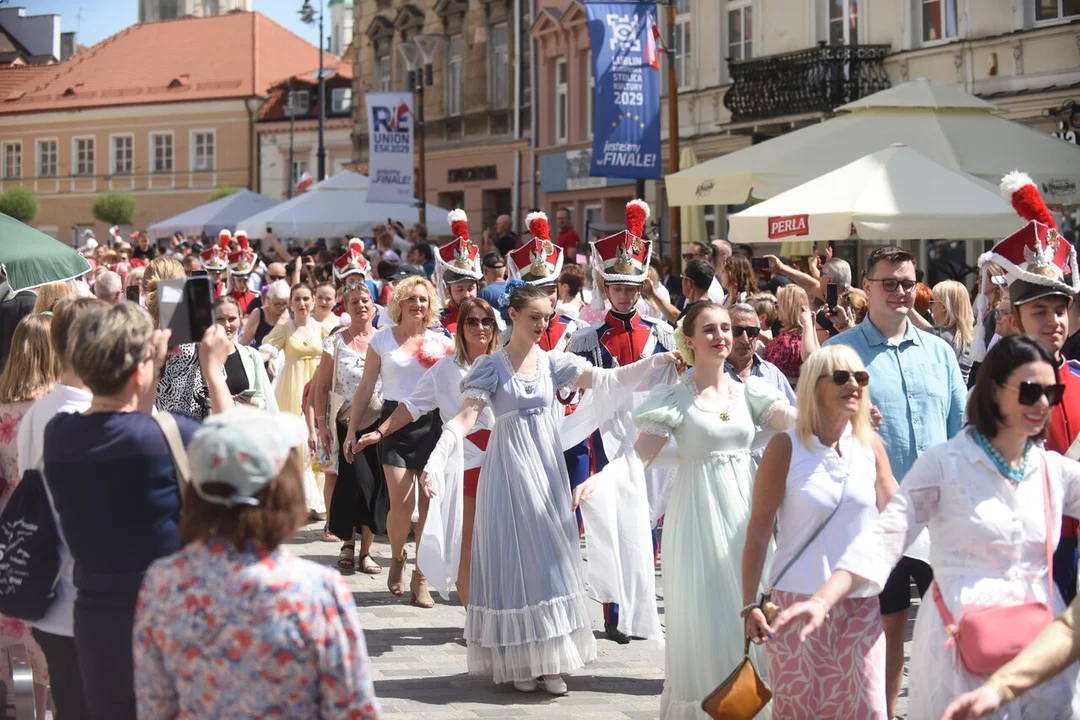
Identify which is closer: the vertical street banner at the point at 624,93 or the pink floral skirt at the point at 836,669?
the pink floral skirt at the point at 836,669

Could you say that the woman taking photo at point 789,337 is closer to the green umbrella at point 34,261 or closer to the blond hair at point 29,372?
the green umbrella at point 34,261

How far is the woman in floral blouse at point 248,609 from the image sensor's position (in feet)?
11.2

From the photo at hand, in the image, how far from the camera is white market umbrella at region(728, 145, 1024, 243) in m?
11.2

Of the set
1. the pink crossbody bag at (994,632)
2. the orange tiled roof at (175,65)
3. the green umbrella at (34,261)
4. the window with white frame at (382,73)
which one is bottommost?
the pink crossbody bag at (994,632)

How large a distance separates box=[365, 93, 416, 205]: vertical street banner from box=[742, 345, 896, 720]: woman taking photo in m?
20.8

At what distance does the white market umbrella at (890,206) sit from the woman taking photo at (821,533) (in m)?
6.08

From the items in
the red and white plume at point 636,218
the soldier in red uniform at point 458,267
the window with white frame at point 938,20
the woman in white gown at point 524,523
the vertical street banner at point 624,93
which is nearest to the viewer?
the woman in white gown at point 524,523

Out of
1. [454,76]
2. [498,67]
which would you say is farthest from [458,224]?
[454,76]

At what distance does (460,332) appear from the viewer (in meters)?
8.31

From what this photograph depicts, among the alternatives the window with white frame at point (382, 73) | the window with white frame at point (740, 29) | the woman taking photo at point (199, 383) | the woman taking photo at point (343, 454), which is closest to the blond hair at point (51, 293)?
the woman taking photo at point (199, 383)

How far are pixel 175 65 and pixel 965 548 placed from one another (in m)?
68.7

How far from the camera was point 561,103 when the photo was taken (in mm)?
33188

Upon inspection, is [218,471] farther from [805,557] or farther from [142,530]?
[805,557]

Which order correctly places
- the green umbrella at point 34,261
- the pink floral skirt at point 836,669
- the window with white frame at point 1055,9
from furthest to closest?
the window with white frame at point 1055,9 → the green umbrella at point 34,261 → the pink floral skirt at point 836,669
